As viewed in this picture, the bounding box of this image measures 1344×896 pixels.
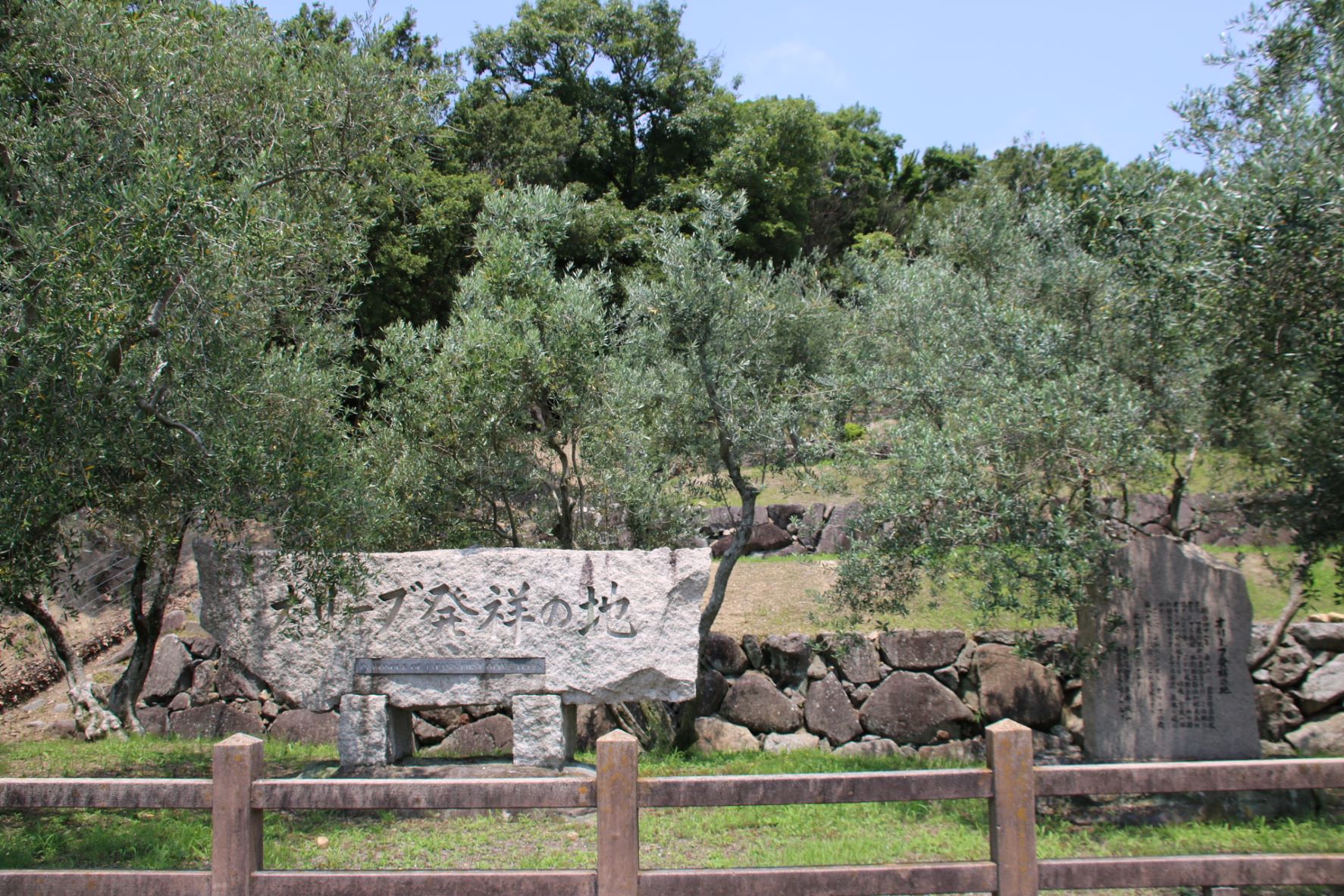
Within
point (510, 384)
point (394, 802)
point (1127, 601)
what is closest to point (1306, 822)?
point (1127, 601)

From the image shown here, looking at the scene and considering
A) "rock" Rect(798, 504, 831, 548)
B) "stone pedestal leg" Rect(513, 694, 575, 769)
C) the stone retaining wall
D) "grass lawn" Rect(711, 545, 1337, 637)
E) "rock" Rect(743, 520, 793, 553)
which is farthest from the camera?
"rock" Rect(798, 504, 831, 548)

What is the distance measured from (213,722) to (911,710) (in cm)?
913

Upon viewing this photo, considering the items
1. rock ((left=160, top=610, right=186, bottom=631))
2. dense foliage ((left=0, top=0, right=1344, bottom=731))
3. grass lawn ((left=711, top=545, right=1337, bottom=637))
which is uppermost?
dense foliage ((left=0, top=0, right=1344, bottom=731))

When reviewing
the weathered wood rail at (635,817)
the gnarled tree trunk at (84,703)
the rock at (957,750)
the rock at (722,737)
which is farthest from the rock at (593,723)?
the weathered wood rail at (635,817)

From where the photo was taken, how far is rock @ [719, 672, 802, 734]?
11.9m

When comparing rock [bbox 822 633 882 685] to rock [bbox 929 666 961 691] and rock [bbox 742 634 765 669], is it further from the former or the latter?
rock [bbox 742 634 765 669]

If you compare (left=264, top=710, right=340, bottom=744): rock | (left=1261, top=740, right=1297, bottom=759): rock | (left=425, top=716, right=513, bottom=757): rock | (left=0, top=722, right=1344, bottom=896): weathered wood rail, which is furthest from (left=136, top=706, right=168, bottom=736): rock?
(left=1261, top=740, right=1297, bottom=759): rock

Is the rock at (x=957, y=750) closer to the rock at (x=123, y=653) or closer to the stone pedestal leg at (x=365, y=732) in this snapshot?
the stone pedestal leg at (x=365, y=732)

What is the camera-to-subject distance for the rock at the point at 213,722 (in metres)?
13.0

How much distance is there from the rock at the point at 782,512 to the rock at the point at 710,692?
22.2 feet

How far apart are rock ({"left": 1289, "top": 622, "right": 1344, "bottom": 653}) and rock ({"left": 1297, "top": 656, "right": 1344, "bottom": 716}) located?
6.0 inches

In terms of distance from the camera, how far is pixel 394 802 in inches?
216

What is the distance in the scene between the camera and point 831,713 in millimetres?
11750

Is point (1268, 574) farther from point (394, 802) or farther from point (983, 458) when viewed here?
point (394, 802)
